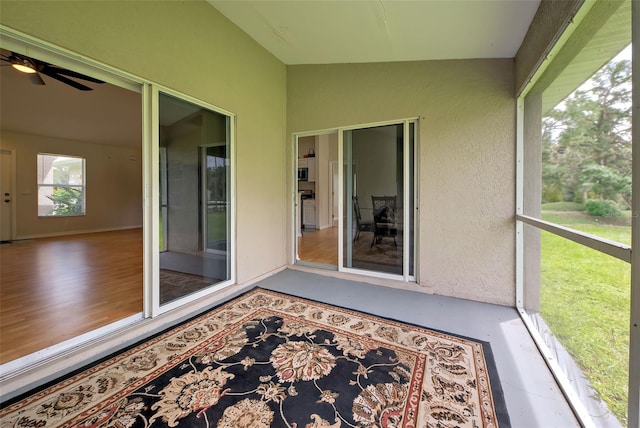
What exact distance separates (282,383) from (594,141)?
7.57 ft

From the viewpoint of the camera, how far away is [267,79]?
3.55 metres

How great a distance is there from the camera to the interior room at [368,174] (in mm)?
1467

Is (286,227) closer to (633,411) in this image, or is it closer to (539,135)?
(539,135)

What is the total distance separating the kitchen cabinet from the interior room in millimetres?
3170

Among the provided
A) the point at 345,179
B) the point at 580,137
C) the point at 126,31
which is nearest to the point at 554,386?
the point at 580,137

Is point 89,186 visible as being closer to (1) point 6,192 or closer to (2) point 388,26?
(1) point 6,192

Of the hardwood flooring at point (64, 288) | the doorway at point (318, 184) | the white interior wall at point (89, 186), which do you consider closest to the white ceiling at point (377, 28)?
the hardwood flooring at point (64, 288)

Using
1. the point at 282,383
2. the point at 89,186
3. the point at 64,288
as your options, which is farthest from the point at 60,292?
the point at 89,186

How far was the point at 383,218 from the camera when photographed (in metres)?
3.47

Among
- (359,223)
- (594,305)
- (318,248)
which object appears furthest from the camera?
(318,248)

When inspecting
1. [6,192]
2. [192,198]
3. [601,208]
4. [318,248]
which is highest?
[6,192]

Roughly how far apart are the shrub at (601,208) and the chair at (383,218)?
1.93m

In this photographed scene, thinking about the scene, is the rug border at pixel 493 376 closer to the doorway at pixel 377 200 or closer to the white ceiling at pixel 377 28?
the doorway at pixel 377 200

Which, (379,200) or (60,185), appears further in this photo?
(60,185)
